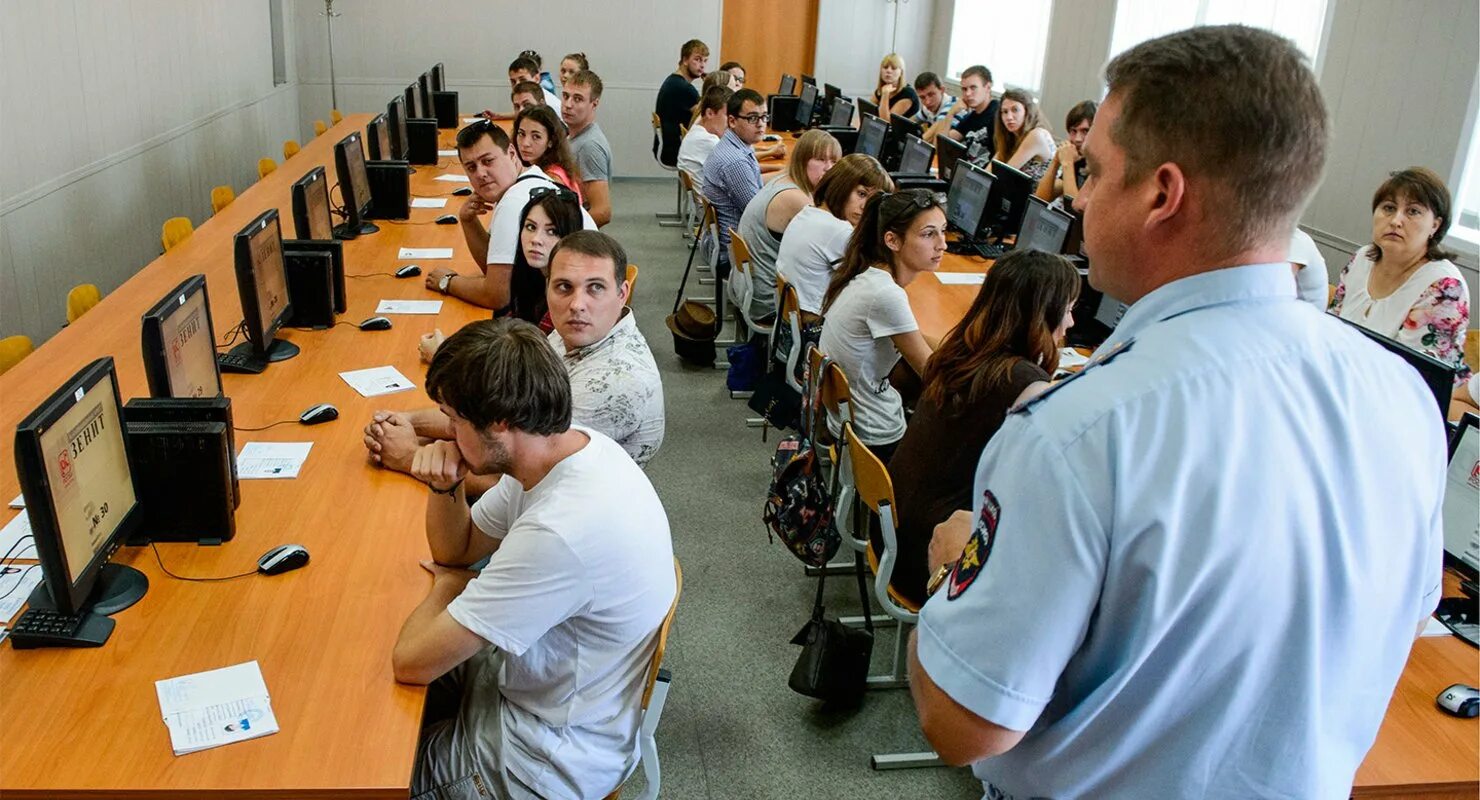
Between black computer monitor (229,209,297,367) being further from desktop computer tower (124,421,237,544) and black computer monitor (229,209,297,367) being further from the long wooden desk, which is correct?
desktop computer tower (124,421,237,544)

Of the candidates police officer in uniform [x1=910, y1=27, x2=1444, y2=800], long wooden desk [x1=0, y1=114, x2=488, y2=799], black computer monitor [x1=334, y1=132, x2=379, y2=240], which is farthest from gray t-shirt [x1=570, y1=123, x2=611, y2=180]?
police officer in uniform [x1=910, y1=27, x2=1444, y2=800]

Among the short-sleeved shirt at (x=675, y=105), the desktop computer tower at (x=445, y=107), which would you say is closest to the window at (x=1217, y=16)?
the short-sleeved shirt at (x=675, y=105)

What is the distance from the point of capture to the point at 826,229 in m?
4.75

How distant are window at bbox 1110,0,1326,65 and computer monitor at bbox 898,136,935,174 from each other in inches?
47.7

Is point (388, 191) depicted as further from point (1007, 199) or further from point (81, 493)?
point (81, 493)

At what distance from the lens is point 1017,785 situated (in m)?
1.25

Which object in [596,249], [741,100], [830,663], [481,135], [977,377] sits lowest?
[830,663]

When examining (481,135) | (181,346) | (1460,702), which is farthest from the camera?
(481,135)

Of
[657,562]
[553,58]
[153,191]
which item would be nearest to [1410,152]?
[657,562]

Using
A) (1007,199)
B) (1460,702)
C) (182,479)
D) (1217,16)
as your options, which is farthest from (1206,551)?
(1217,16)

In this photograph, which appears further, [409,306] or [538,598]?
[409,306]

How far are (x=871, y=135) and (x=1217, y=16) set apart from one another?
248 cm

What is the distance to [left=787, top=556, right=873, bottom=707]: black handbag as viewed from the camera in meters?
3.17

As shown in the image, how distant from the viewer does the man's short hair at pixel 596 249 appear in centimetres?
301
